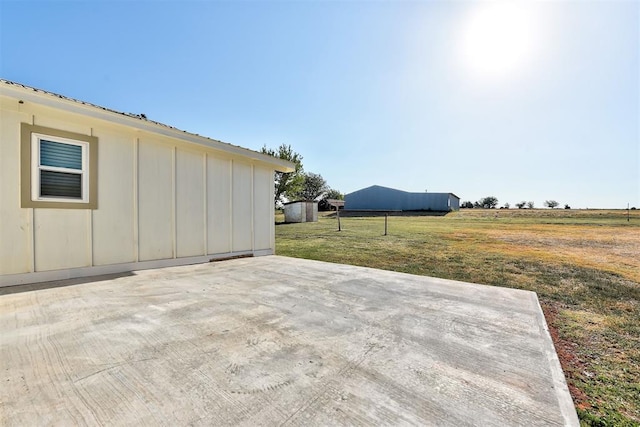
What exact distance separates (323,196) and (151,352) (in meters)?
56.7

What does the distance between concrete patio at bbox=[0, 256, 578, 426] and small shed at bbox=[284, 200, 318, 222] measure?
18.1 meters

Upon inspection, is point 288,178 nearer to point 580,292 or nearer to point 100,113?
point 100,113

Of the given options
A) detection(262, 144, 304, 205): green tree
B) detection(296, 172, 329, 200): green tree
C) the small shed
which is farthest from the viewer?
detection(296, 172, 329, 200): green tree

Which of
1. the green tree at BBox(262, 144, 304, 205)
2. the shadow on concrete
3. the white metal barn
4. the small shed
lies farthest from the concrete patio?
the green tree at BBox(262, 144, 304, 205)

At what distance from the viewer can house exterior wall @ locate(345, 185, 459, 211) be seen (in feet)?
125

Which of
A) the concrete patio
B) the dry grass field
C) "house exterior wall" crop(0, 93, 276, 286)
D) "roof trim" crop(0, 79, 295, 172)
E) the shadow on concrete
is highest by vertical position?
"roof trim" crop(0, 79, 295, 172)

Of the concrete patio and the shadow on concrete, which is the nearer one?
the concrete patio

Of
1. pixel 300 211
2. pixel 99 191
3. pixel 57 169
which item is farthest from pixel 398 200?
pixel 57 169

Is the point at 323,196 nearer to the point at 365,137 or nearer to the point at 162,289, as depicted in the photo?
the point at 365,137

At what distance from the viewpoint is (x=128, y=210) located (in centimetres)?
416

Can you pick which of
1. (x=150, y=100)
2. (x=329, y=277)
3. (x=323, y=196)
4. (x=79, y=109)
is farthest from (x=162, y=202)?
(x=323, y=196)

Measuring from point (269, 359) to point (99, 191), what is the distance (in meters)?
3.89

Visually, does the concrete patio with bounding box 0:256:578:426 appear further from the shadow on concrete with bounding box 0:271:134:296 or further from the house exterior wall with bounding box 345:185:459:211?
the house exterior wall with bounding box 345:185:459:211

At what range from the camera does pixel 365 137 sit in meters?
13.7
